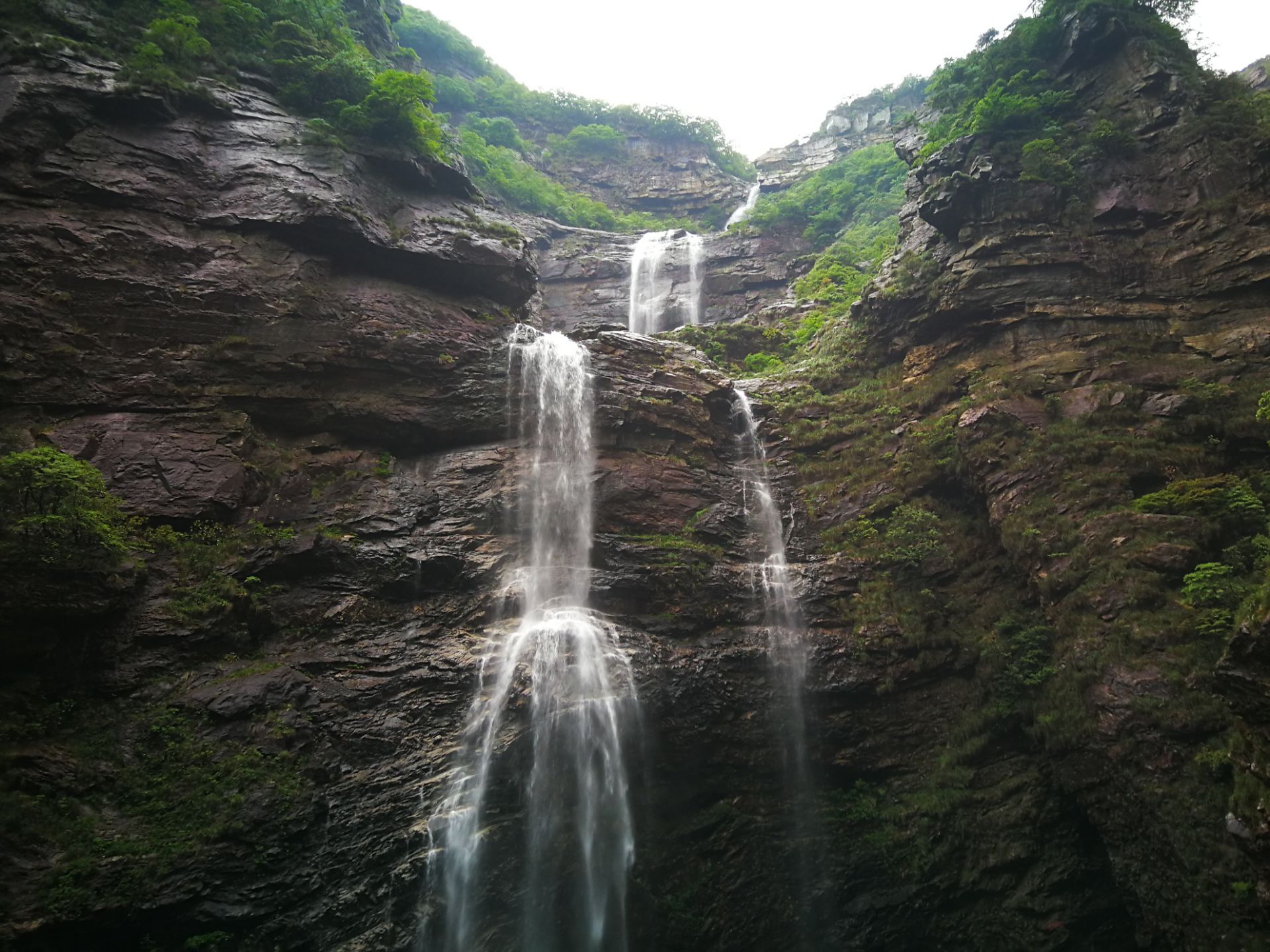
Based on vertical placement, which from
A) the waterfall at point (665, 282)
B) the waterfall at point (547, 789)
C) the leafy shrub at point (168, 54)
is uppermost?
the waterfall at point (665, 282)

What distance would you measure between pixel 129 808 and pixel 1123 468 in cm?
1595

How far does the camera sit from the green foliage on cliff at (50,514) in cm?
905

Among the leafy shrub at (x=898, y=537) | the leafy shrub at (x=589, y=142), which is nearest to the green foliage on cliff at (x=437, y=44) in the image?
the leafy shrub at (x=589, y=142)

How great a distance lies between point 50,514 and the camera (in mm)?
9266

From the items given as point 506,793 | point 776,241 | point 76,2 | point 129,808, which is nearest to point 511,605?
point 506,793

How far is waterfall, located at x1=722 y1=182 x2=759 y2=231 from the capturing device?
120 feet

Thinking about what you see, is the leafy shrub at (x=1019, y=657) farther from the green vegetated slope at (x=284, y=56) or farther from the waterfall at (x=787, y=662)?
the green vegetated slope at (x=284, y=56)

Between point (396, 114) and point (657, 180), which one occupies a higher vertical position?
point (657, 180)

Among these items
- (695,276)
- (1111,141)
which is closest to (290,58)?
(695,276)

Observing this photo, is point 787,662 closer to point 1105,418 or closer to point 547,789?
point 547,789

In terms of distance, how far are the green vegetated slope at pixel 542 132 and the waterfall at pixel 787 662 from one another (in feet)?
75.2

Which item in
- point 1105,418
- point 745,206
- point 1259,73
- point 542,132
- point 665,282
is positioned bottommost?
point 1105,418

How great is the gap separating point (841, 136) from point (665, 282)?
22.3 meters

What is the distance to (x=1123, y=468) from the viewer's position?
39.3 feet
